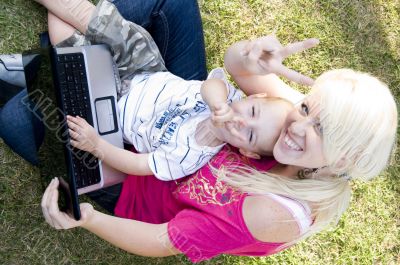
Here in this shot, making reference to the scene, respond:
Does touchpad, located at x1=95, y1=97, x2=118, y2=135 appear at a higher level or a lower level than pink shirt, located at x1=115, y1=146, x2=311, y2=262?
higher

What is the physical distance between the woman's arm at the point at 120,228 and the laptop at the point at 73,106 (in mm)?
31

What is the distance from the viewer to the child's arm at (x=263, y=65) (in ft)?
3.78

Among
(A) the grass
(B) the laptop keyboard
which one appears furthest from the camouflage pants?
(A) the grass

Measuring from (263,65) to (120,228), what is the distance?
1.89 ft

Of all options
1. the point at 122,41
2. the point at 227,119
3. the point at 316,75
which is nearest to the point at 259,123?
the point at 227,119

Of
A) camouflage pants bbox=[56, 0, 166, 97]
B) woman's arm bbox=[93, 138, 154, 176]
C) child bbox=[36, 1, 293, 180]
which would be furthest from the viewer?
camouflage pants bbox=[56, 0, 166, 97]

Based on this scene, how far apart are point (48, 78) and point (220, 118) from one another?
1.57 feet

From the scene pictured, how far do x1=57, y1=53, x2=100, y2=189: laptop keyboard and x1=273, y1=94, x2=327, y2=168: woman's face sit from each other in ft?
1.83

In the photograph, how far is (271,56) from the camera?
3.96ft

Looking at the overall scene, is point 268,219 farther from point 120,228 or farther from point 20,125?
point 20,125

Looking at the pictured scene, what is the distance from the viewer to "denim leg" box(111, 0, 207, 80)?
1526 millimetres

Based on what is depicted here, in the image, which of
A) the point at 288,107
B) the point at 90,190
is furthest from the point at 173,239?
the point at 288,107

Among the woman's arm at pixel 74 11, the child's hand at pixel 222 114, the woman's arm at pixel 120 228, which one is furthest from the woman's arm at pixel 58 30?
the child's hand at pixel 222 114

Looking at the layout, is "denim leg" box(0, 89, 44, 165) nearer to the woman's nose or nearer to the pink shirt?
the pink shirt
